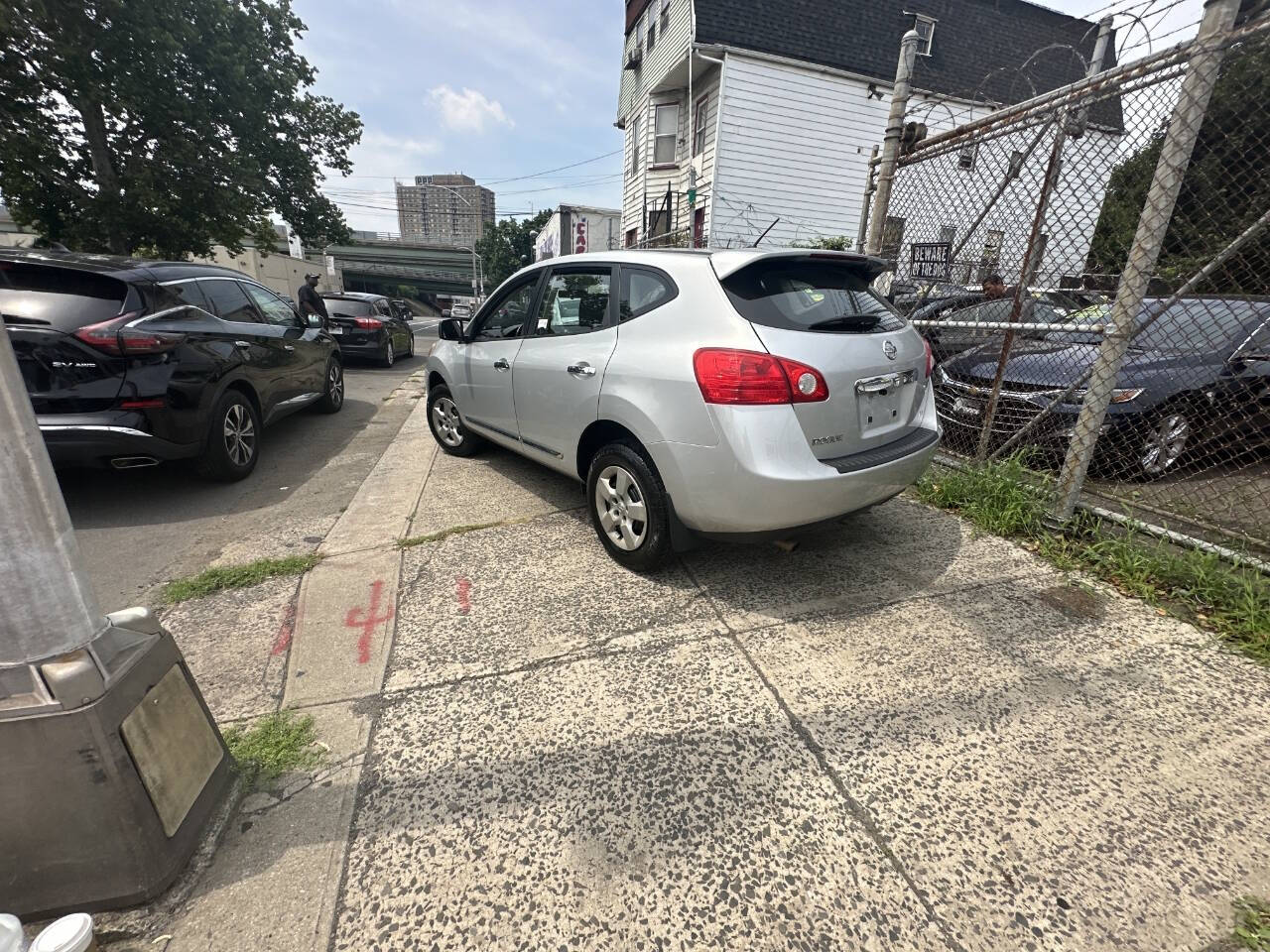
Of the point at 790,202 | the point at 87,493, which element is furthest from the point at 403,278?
the point at 87,493

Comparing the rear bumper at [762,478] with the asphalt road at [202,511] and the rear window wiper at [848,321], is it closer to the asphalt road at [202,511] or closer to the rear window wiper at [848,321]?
the rear window wiper at [848,321]

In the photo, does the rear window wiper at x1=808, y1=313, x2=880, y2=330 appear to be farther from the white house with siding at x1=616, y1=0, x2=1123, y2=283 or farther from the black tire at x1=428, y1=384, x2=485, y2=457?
the white house with siding at x1=616, y1=0, x2=1123, y2=283

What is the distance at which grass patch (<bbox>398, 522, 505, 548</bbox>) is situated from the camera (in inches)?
138

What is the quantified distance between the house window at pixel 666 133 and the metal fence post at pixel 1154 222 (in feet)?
44.8

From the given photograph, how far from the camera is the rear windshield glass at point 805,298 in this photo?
8.51 ft

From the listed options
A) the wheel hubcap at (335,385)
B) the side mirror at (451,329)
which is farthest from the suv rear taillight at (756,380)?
the wheel hubcap at (335,385)

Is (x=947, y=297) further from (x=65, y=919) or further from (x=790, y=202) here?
(x=790, y=202)

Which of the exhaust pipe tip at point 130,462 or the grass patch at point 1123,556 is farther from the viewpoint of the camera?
the exhaust pipe tip at point 130,462

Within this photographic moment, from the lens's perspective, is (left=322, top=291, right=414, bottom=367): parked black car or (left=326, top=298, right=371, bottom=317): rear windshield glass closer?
(left=322, top=291, right=414, bottom=367): parked black car

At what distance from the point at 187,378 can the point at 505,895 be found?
4049 millimetres

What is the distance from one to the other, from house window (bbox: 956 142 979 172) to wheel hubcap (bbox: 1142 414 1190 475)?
234cm

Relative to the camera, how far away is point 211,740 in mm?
1717

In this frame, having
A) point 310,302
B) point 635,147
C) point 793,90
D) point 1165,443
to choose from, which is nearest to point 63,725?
point 1165,443

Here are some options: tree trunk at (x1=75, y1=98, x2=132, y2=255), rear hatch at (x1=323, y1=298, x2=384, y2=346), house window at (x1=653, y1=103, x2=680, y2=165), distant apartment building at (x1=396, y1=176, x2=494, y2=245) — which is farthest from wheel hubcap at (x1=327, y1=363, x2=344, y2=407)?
distant apartment building at (x1=396, y1=176, x2=494, y2=245)
